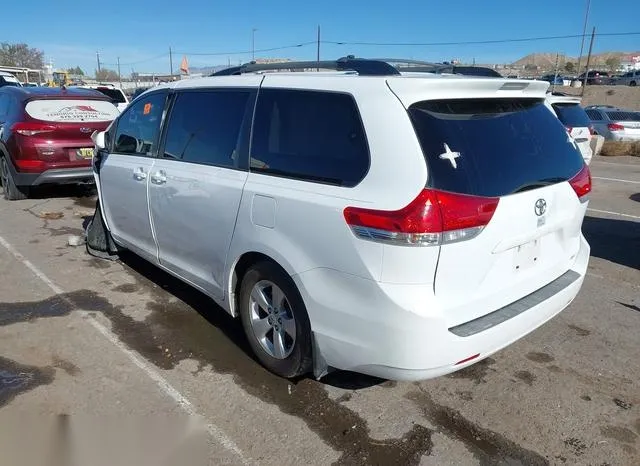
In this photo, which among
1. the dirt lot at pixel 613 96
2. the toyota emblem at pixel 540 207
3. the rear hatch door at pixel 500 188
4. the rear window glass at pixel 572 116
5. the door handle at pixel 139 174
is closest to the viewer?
the rear hatch door at pixel 500 188

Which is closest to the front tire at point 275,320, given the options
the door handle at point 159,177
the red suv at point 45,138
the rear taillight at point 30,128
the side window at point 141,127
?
the door handle at point 159,177

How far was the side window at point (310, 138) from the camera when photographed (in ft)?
9.08

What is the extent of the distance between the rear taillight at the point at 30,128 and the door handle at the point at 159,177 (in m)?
4.88

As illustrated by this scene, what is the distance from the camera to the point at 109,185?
5086mm

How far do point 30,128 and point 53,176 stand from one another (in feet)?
2.58

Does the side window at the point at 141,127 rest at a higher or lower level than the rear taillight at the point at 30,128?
higher

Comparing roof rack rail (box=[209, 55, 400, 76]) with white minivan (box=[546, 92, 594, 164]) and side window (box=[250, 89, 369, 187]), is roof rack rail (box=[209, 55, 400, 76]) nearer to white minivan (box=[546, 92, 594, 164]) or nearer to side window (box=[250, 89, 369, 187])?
side window (box=[250, 89, 369, 187])

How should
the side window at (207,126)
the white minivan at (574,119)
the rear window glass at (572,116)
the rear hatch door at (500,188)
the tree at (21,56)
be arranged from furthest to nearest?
1. the tree at (21,56)
2. the rear window glass at (572,116)
3. the white minivan at (574,119)
4. the side window at (207,126)
5. the rear hatch door at (500,188)

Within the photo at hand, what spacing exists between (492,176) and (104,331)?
3063 millimetres

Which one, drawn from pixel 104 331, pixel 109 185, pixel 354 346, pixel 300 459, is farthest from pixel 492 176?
pixel 109 185

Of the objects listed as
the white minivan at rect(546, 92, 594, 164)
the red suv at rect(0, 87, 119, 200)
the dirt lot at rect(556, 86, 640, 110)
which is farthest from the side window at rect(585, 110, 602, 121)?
the dirt lot at rect(556, 86, 640, 110)

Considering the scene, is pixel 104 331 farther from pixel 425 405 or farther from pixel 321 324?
pixel 425 405

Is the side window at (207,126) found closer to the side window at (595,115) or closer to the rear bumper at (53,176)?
the rear bumper at (53,176)

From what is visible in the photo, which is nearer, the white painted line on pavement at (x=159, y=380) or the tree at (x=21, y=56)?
the white painted line on pavement at (x=159, y=380)
